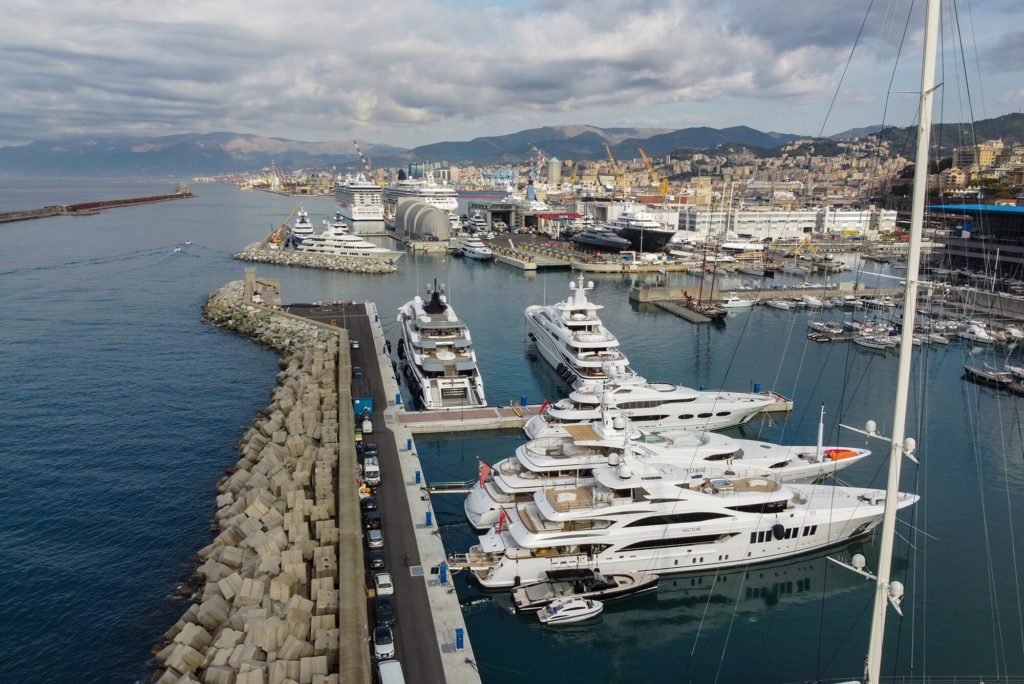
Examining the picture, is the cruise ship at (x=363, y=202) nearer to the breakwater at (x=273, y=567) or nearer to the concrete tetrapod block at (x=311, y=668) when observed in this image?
the breakwater at (x=273, y=567)

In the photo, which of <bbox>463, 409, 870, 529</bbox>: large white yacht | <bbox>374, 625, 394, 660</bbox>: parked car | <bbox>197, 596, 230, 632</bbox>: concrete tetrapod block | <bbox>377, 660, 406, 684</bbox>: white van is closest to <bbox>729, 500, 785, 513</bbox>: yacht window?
<bbox>463, 409, 870, 529</bbox>: large white yacht

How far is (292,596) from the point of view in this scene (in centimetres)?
1716

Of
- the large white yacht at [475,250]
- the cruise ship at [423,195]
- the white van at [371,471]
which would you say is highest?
the cruise ship at [423,195]

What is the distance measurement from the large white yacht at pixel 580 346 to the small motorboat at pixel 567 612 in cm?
1543

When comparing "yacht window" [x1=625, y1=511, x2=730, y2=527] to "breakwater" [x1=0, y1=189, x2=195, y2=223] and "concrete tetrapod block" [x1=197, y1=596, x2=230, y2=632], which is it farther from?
"breakwater" [x1=0, y1=189, x2=195, y2=223]

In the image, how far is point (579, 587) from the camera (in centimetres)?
1927

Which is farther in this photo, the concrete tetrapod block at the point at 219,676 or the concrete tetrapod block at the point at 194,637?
the concrete tetrapod block at the point at 194,637

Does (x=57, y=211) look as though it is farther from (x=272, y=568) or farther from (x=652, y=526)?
(x=652, y=526)

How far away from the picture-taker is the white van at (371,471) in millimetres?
23844

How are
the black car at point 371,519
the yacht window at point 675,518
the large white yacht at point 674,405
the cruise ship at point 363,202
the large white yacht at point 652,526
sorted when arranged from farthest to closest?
the cruise ship at point 363,202 → the large white yacht at point 674,405 → the black car at point 371,519 → the yacht window at point 675,518 → the large white yacht at point 652,526

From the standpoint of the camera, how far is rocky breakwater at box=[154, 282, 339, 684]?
15.0 metres

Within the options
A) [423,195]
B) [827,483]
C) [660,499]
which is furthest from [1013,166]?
[660,499]

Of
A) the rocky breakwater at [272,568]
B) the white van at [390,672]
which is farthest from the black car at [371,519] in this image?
the white van at [390,672]

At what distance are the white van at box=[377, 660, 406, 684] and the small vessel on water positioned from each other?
4.71 m
